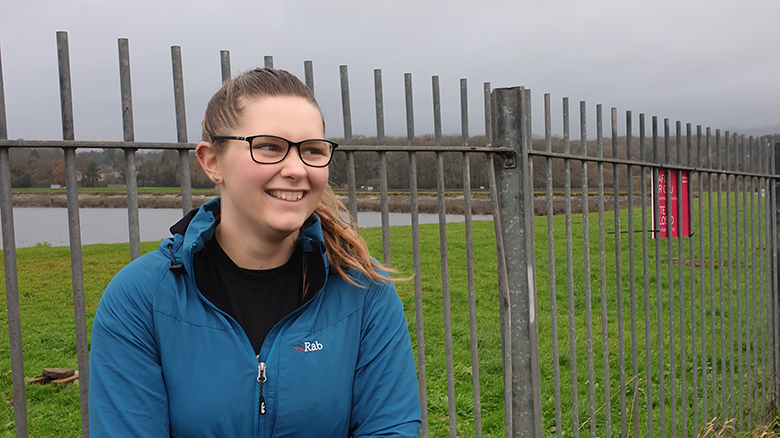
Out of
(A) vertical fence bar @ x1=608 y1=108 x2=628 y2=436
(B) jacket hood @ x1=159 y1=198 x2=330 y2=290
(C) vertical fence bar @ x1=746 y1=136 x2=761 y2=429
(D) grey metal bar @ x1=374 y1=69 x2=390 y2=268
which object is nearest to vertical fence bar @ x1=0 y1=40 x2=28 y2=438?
(B) jacket hood @ x1=159 y1=198 x2=330 y2=290

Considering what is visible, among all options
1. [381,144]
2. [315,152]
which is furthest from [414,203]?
[315,152]

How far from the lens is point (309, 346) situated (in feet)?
4.91

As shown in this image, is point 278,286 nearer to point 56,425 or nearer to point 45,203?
point 45,203

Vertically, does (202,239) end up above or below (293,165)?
below

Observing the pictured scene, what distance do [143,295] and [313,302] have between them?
1.40ft

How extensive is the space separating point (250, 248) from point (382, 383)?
1.75 feet

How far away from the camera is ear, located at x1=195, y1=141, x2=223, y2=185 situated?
155 cm

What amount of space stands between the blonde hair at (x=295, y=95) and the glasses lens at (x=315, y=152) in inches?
5.4

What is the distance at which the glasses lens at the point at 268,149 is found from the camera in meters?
1.44

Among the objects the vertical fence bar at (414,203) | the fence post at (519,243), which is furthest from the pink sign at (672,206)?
the vertical fence bar at (414,203)

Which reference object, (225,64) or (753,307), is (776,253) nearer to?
(753,307)

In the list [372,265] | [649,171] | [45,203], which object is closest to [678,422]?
[649,171]

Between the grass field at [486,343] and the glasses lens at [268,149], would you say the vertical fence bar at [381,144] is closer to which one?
the glasses lens at [268,149]

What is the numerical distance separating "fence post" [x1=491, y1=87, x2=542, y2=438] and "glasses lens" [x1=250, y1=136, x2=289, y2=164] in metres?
1.33
